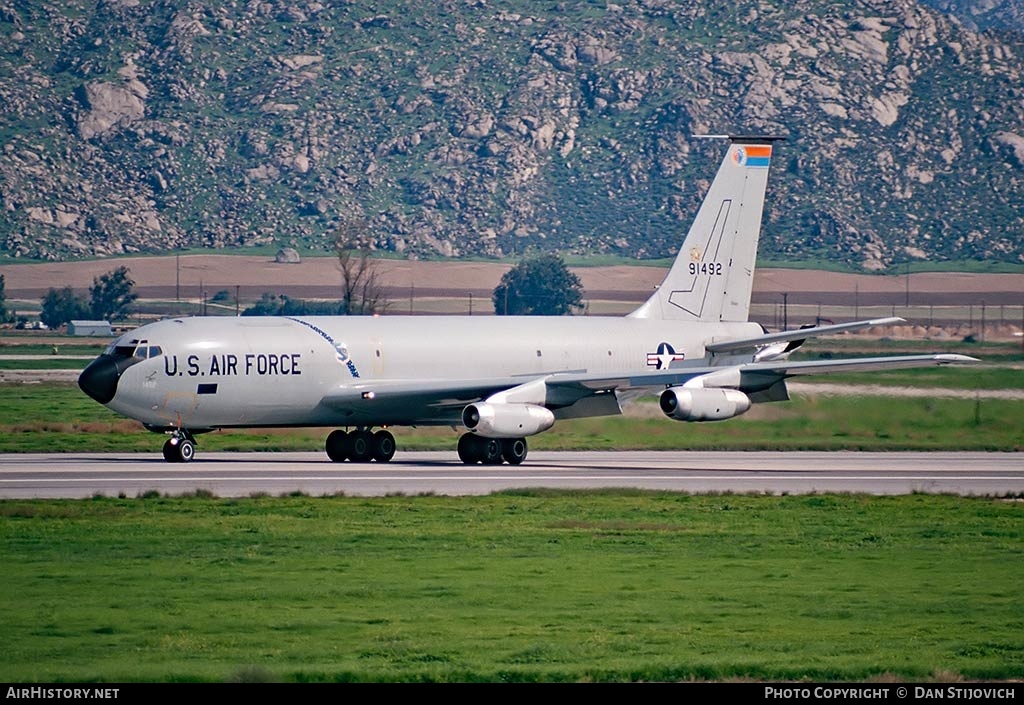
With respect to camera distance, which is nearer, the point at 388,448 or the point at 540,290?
the point at 388,448

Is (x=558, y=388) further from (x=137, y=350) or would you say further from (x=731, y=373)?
(x=137, y=350)

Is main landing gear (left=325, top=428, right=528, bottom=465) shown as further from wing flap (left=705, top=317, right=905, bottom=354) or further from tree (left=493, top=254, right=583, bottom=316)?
tree (left=493, top=254, right=583, bottom=316)

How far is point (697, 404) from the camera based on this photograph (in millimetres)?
48562

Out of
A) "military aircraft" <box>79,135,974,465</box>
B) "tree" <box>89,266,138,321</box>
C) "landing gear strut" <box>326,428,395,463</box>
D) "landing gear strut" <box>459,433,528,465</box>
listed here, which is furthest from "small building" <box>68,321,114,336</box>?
"landing gear strut" <box>459,433,528,465</box>

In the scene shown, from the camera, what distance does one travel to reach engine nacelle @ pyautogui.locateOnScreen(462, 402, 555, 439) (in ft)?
157

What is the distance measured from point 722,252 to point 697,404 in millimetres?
10367

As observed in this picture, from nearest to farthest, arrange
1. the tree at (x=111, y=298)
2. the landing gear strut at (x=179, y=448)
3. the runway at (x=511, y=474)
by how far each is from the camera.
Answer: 1. the runway at (x=511, y=474)
2. the landing gear strut at (x=179, y=448)
3. the tree at (x=111, y=298)

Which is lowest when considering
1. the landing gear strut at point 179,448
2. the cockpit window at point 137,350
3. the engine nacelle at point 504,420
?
the landing gear strut at point 179,448

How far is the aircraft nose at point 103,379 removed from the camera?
154 ft

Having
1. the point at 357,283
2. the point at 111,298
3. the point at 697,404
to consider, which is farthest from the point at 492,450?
the point at 111,298

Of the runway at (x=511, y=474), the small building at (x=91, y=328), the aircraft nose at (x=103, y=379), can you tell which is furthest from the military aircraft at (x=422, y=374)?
the small building at (x=91, y=328)

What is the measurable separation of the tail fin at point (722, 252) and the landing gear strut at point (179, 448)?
15.3 m

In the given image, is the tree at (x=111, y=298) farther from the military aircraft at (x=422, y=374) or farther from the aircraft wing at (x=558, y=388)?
the aircraft wing at (x=558, y=388)

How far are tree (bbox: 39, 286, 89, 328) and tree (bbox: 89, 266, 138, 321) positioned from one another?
1096 mm
